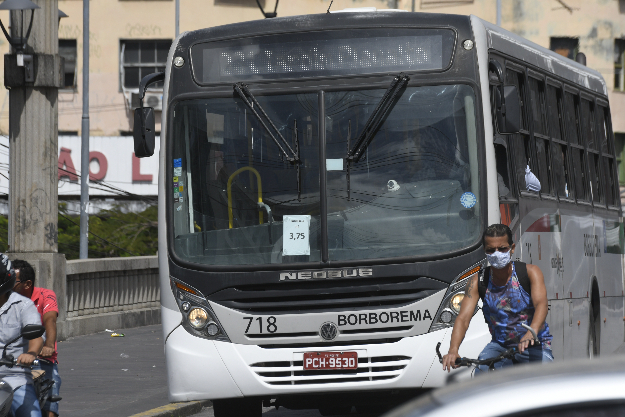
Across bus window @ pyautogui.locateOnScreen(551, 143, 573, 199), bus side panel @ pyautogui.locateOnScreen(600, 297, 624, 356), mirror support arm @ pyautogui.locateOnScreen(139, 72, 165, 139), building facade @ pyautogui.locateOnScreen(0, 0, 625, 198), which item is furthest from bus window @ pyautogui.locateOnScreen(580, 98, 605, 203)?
building facade @ pyautogui.locateOnScreen(0, 0, 625, 198)

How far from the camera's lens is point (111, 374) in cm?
1333

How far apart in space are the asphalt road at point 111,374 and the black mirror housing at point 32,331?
4.11m

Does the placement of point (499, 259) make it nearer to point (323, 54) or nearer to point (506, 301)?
point (506, 301)

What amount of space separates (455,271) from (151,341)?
10.3m

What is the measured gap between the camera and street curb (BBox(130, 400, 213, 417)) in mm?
9945

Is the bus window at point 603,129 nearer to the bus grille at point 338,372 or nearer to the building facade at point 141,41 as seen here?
the bus grille at point 338,372

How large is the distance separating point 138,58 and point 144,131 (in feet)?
110

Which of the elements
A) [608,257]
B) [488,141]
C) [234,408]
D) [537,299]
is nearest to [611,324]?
[608,257]

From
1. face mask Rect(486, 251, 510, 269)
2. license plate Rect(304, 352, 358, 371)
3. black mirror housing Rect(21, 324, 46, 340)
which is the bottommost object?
license plate Rect(304, 352, 358, 371)

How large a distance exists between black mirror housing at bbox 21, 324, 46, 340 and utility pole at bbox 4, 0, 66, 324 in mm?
10225

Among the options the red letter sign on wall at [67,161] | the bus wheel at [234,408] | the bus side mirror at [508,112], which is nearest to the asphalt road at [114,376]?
the bus wheel at [234,408]

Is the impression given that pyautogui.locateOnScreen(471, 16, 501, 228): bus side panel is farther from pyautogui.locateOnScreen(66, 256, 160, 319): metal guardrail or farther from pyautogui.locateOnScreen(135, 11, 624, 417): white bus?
pyautogui.locateOnScreen(66, 256, 160, 319): metal guardrail

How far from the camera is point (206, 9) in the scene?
41.2m

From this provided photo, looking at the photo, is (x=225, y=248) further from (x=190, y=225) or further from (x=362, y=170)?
(x=362, y=170)
